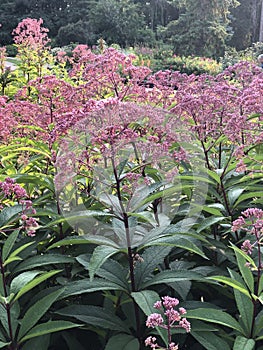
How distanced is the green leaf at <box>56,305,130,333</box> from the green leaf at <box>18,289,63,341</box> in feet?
0.22

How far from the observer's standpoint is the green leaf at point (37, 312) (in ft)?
4.33

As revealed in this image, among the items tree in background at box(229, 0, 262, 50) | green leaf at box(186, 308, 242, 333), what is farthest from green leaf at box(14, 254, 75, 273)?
tree in background at box(229, 0, 262, 50)

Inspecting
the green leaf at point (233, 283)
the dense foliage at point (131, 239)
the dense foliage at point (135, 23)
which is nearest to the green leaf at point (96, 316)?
the dense foliage at point (131, 239)

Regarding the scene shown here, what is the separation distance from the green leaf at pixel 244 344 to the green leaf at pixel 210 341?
79 millimetres

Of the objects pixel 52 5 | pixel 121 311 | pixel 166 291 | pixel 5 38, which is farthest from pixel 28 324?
pixel 52 5

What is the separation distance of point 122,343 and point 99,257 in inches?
9.8

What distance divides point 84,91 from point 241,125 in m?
0.78

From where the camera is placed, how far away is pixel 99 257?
132cm

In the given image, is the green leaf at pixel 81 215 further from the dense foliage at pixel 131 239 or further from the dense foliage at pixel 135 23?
the dense foliage at pixel 135 23

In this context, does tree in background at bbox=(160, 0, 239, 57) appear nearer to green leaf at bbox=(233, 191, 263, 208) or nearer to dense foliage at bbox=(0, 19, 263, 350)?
dense foliage at bbox=(0, 19, 263, 350)

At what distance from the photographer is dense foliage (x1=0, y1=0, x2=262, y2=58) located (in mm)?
29828

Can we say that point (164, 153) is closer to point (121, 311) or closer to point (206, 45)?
point (121, 311)

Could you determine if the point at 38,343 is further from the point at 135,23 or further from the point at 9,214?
the point at 135,23

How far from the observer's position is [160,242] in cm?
141
